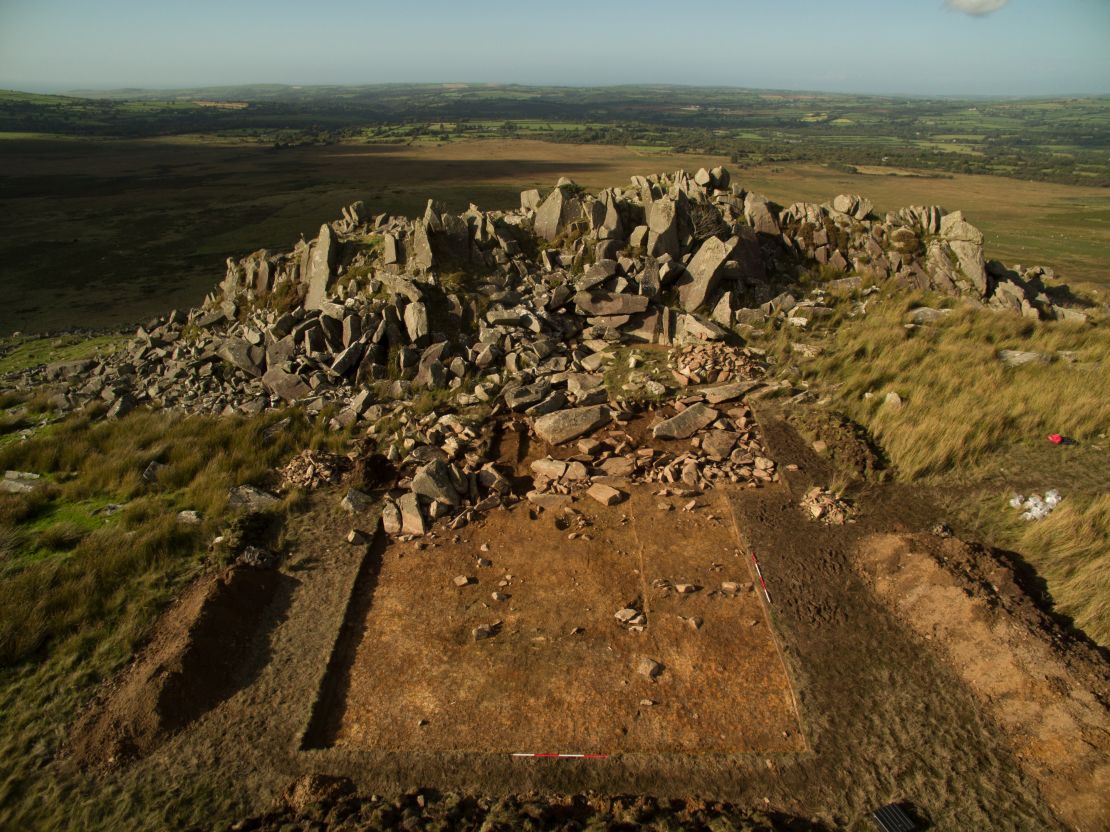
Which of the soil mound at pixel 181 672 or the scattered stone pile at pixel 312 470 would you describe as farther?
the scattered stone pile at pixel 312 470

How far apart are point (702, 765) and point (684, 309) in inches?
504

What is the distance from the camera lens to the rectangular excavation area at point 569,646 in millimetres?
6414

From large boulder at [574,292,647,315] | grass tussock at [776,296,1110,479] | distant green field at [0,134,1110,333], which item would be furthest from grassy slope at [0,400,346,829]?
distant green field at [0,134,1110,333]

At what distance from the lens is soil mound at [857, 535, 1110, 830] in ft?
18.4

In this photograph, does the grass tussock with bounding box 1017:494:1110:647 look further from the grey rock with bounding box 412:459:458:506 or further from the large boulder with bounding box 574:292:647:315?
the large boulder with bounding box 574:292:647:315

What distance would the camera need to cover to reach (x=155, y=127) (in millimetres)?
136875

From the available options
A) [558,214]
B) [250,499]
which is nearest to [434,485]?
[250,499]

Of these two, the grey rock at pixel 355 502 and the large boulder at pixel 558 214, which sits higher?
the large boulder at pixel 558 214

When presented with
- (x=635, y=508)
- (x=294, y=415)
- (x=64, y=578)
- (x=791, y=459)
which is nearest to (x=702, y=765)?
(x=635, y=508)

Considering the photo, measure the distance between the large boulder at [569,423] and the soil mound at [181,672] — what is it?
19.2 feet

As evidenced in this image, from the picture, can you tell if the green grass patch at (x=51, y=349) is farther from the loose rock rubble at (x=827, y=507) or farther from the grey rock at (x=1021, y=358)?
the grey rock at (x=1021, y=358)

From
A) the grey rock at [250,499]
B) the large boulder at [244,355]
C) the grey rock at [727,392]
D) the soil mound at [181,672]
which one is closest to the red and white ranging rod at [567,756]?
the soil mound at [181,672]

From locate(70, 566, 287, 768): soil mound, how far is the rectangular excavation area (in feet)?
4.42

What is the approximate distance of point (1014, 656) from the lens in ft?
21.8
